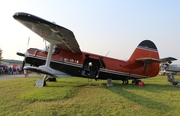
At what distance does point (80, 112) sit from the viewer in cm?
507

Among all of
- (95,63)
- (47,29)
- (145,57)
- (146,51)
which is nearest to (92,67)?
(95,63)

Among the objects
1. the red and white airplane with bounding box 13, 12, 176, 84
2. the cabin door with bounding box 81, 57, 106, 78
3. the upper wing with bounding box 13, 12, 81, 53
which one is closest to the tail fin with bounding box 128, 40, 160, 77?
the red and white airplane with bounding box 13, 12, 176, 84

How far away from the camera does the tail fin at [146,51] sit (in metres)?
13.2

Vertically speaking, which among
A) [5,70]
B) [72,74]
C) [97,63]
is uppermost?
[97,63]

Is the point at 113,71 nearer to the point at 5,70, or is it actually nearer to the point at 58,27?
the point at 58,27

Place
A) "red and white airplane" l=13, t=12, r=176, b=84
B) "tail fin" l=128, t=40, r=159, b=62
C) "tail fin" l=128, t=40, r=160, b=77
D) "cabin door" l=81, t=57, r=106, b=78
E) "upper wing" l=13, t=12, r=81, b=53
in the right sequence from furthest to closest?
"tail fin" l=128, t=40, r=159, b=62, "tail fin" l=128, t=40, r=160, b=77, "cabin door" l=81, t=57, r=106, b=78, "red and white airplane" l=13, t=12, r=176, b=84, "upper wing" l=13, t=12, r=81, b=53

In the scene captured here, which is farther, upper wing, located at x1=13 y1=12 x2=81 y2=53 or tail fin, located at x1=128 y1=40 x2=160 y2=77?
tail fin, located at x1=128 y1=40 x2=160 y2=77

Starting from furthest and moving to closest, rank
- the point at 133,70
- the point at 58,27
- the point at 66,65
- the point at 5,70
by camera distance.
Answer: the point at 5,70 → the point at 133,70 → the point at 66,65 → the point at 58,27

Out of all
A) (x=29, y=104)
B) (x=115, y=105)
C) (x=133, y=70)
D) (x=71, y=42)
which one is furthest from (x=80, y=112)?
(x=133, y=70)

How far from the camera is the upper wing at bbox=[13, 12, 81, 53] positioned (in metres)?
6.66

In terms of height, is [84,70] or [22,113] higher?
[84,70]

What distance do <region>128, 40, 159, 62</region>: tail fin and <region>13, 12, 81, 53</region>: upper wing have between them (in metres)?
4.77

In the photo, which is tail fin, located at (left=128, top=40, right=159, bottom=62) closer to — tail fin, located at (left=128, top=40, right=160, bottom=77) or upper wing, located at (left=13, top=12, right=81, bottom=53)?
tail fin, located at (left=128, top=40, right=160, bottom=77)

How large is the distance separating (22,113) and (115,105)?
3.14 meters
